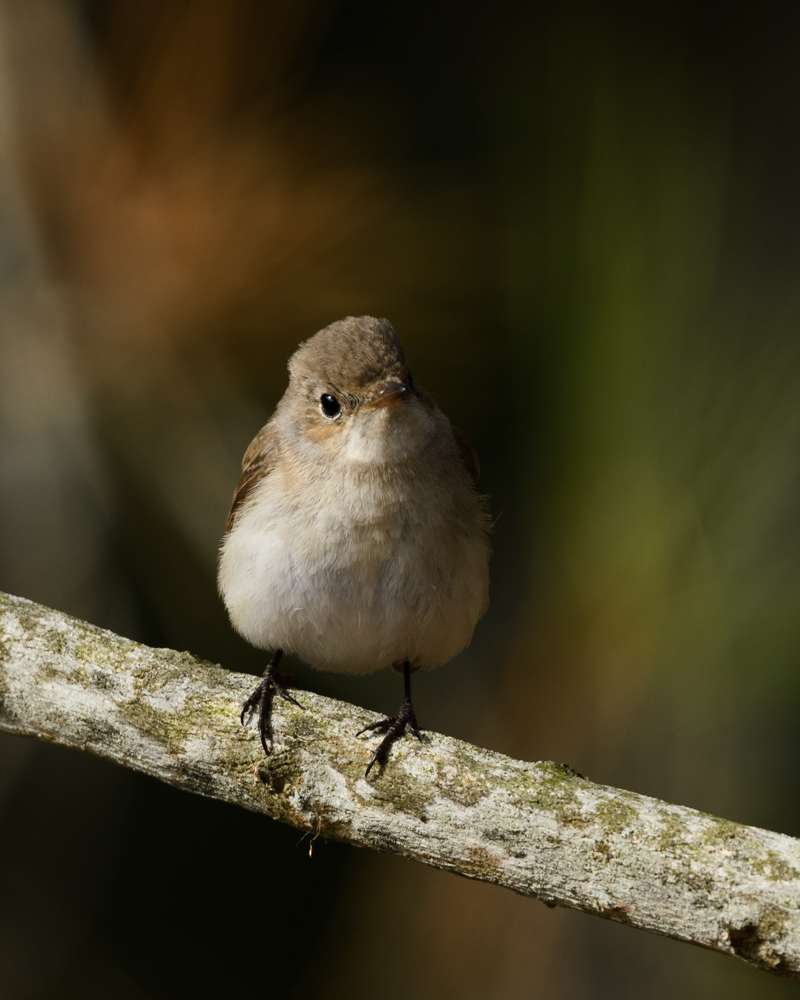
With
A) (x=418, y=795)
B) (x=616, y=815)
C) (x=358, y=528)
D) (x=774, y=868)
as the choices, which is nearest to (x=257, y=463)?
(x=358, y=528)

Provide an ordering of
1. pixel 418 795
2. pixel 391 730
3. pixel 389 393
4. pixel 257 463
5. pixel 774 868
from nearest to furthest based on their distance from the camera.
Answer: pixel 774 868 → pixel 418 795 → pixel 391 730 → pixel 389 393 → pixel 257 463

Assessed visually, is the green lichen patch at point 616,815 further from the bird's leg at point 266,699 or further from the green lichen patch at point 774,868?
the bird's leg at point 266,699

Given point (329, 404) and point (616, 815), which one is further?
point (329, 404)

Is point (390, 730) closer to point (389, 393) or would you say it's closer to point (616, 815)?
point (616, 815)

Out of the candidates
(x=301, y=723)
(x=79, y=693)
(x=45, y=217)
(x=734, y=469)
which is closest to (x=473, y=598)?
(x=301, y=723)

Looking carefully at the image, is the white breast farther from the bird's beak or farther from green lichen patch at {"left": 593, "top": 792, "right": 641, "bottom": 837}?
green lichen patch at {"left": 593, "top": 792, "right": 641, "bottom": 837}

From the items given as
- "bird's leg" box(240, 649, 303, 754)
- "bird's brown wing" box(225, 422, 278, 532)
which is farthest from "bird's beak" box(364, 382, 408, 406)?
"bird's leg" box(240, 649, 303, 754)

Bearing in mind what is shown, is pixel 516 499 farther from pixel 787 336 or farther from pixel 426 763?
pixel 426 763
